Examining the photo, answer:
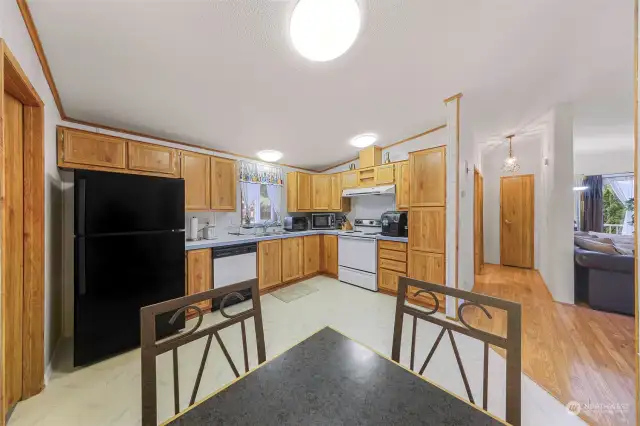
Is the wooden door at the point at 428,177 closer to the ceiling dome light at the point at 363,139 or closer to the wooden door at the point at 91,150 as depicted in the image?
the ceiling dome light at the point at 363,139

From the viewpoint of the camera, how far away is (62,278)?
88.9 inches

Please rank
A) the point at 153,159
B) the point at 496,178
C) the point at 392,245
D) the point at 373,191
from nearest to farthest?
the point at 153,159 → the point at 392,245 → the point at 373,191 → the point at 496,178

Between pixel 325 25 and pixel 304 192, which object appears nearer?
pixel 325 25

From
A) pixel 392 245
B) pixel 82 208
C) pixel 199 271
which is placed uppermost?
pixel 82 208

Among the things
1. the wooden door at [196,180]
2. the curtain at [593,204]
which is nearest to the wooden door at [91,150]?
the wooden door at [196,180]

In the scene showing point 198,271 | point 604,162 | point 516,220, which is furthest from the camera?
point 604,162

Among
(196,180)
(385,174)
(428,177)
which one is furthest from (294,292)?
(428,177)

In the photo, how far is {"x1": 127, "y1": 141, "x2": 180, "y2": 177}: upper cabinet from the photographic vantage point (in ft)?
8.02

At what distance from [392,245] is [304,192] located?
1.98 meters

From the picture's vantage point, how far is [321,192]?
460cm

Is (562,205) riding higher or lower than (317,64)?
lower

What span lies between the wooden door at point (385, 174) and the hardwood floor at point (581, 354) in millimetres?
2032

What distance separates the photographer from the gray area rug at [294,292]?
3272mm

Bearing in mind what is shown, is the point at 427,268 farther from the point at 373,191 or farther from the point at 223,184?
the point at 223,184
